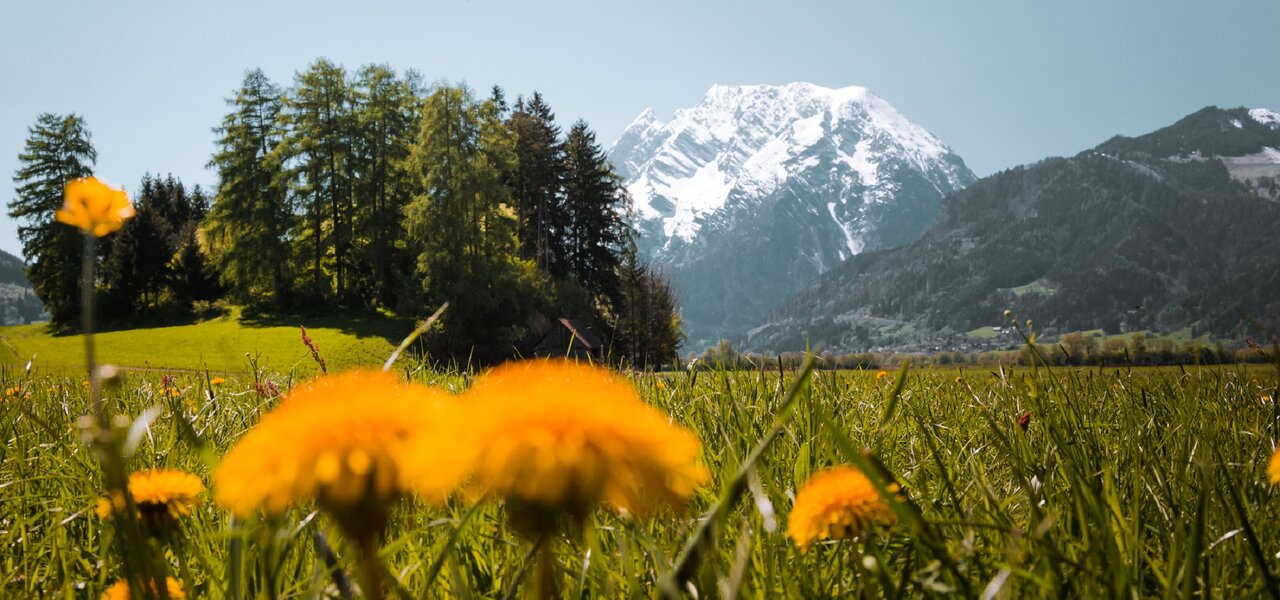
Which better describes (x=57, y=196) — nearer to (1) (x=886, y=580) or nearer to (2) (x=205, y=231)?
(2) (x=205, y=231)

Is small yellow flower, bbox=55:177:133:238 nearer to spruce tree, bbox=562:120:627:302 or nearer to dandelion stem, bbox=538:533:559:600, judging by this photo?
dandelion stem, bbox=538:533:559:600

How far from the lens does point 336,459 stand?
0.49 m

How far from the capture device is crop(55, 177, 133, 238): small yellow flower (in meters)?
0.56

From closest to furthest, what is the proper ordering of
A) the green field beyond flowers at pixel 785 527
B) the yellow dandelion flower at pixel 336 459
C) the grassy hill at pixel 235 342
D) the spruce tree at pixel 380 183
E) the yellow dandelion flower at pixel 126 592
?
the yellow dandelion flower at pixel 336 459 < the green field beyond flowers at pixel 785 527 < the yellow dandelion flower at pixel 126 592 < the grassy hill at pixel 235 342 < the spruce tree at pixel 380 183

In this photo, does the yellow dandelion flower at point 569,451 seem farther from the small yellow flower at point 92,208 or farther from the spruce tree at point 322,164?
the spruce tree at point 322,164

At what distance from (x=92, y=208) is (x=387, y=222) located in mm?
49915

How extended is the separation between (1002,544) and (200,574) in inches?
65.6

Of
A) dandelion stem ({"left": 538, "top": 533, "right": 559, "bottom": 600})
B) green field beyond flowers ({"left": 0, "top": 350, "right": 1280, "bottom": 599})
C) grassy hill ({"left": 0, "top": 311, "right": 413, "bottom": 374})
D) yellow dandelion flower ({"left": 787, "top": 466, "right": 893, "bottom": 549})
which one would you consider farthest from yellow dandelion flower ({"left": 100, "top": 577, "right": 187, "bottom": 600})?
grassy hill ({"left": 0, "top": 311, "right": 413, "bottom": 374})

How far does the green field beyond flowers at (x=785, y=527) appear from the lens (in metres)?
0.90

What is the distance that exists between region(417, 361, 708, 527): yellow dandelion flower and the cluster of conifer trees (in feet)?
122

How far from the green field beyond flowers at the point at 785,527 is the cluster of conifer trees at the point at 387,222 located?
35186 millimetres

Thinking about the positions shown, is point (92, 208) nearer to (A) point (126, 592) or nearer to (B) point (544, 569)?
(B) point (544, 569)

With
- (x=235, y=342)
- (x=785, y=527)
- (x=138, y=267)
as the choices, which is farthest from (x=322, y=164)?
(x=785, y=527)

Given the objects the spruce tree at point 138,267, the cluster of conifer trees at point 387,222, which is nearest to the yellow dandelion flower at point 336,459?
the cluster of conifer trees at point 387,222
